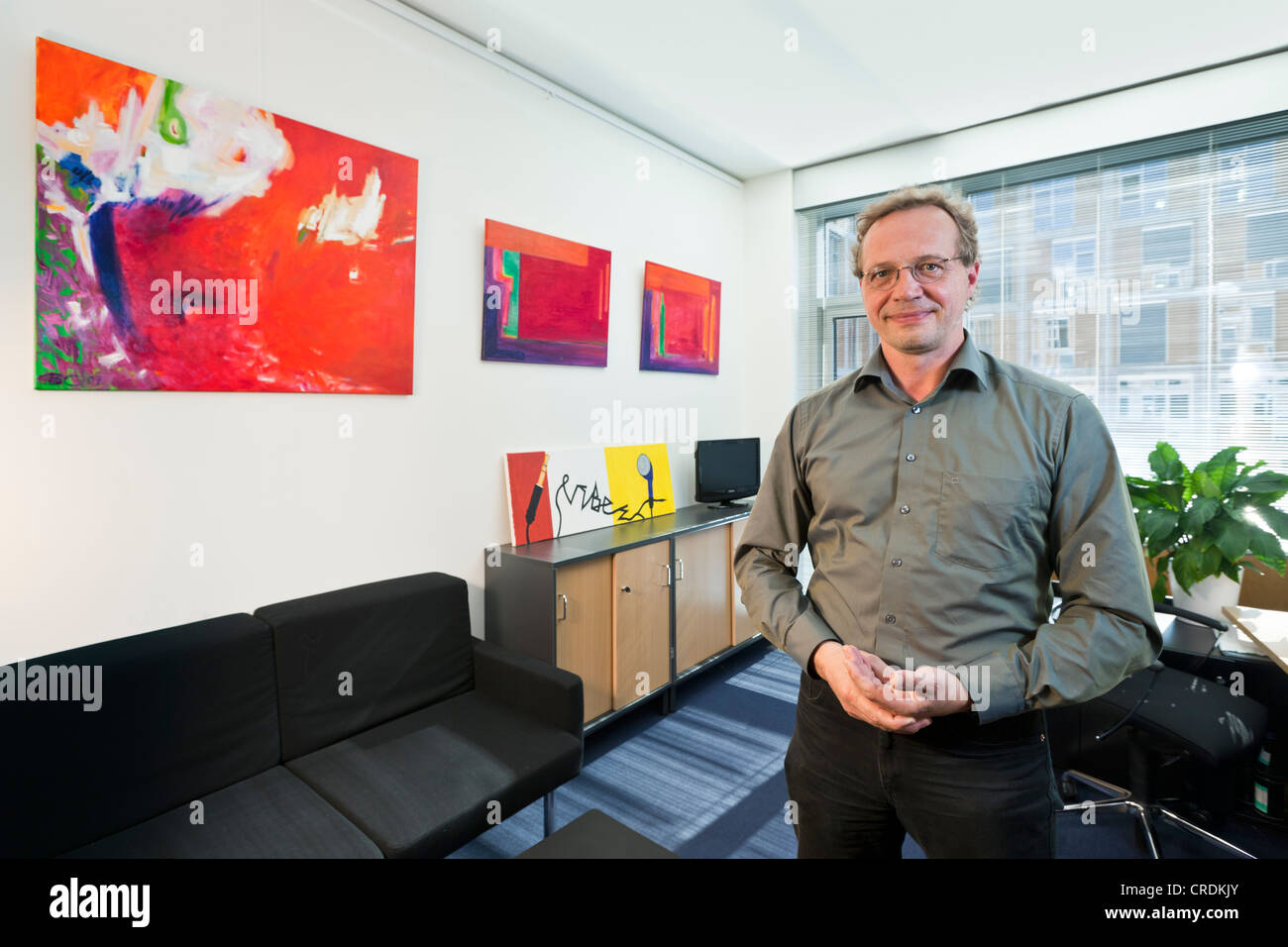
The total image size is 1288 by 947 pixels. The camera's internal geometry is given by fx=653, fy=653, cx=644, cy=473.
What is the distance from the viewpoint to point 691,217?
424 centimetres

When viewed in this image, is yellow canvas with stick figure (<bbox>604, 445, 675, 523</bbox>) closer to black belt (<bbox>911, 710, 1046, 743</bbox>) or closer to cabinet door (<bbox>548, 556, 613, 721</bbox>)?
cabinet door (<bbox>548, 556, 613, 721</bbox>)

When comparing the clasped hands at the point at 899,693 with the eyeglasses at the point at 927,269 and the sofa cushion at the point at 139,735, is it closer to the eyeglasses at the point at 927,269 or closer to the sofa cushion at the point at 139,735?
the eyeglasses at the point at 927,269

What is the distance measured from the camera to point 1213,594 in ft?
9.44

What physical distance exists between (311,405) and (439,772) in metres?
1.36

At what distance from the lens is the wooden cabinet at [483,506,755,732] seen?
9.29ft

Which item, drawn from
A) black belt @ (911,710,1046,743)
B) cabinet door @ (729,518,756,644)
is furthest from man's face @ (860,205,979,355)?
cabinet door @ (729,518,756,644)

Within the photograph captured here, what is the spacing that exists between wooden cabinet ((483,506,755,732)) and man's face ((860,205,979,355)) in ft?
5.93

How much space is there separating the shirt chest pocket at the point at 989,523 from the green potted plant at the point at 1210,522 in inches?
83.2

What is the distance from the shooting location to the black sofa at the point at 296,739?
164 cm

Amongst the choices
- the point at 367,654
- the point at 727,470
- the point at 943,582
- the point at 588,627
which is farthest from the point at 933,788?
the point at 727,470

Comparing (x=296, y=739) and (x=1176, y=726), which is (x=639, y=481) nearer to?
(x=296, y=739)
